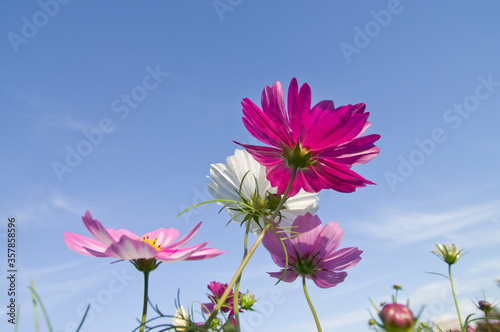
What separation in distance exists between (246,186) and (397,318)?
485 mm

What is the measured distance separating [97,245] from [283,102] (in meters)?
0.42

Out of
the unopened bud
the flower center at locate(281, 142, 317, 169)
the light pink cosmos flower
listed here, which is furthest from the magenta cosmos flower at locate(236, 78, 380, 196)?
the unopened bud

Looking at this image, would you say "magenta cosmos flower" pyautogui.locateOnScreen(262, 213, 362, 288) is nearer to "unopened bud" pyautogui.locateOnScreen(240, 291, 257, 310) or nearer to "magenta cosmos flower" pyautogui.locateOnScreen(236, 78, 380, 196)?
"magenta cosmos flower" pyautogui.locateOnScreen(236, 78, 380, 196)

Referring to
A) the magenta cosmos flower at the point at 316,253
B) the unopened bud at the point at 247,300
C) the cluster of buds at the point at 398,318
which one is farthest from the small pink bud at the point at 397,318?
the unopened bud at the point at 247,300

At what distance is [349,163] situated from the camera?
0.78m

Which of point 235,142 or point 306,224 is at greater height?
point 235,142

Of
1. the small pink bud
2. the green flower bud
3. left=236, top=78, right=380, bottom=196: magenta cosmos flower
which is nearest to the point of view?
the small pink bud

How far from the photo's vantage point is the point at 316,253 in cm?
90

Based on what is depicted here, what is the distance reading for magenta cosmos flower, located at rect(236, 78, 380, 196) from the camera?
722 mm

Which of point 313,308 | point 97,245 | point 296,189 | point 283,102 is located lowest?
point 313,308

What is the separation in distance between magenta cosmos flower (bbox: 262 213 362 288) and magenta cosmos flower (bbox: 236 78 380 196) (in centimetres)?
13

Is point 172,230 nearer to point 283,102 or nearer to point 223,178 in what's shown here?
point 223,178

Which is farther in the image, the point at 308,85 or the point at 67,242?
the point at 308,85

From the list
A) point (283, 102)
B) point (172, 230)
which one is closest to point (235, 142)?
point (283, 102)
